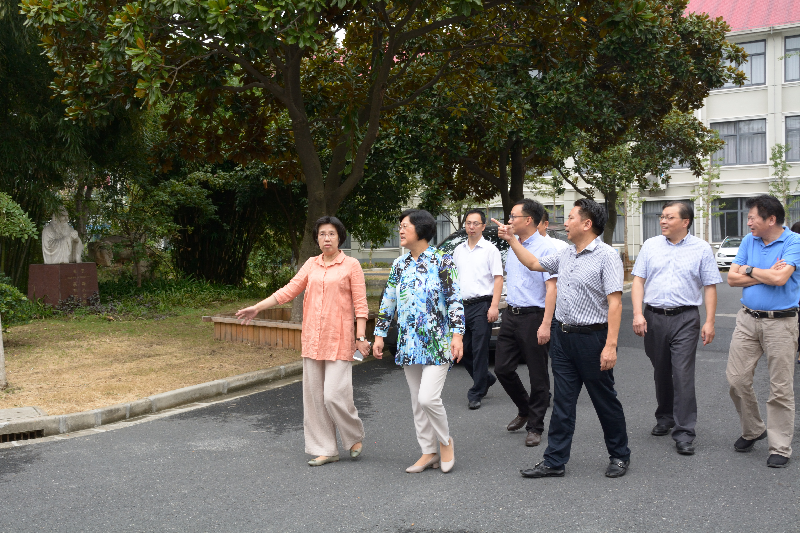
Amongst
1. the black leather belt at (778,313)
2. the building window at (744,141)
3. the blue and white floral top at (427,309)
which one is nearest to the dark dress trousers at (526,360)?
the blue and white floral top at (427,309)

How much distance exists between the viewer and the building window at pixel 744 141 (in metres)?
37.7

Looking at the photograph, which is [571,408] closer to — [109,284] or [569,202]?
[109,284]

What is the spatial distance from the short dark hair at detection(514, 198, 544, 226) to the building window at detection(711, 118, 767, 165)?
3492 centimetres

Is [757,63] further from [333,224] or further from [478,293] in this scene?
[333,224]

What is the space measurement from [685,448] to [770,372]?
31.5 inches

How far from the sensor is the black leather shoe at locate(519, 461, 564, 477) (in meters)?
4.96

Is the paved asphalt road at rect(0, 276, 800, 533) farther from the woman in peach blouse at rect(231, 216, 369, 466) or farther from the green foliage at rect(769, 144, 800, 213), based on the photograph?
the green foliage at rect(769, 144, 800, 213)

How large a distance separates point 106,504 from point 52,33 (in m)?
7.70

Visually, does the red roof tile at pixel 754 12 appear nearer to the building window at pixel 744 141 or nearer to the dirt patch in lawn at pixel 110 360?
the building window at pixel 744 141

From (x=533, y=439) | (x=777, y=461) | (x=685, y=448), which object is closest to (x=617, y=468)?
(x=685, y=448)

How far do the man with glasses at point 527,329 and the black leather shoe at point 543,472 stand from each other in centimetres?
97

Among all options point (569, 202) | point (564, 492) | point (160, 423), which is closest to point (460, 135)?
point (160, 423)

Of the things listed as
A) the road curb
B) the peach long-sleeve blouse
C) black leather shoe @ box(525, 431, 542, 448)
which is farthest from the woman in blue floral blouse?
the road curb

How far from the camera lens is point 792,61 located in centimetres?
3691
